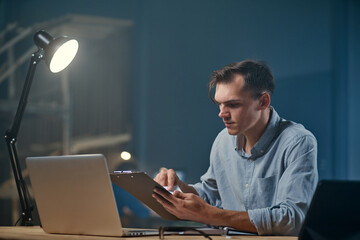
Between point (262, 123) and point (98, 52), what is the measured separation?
3386 millimetres

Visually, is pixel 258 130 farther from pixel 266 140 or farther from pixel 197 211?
pixel 197 211

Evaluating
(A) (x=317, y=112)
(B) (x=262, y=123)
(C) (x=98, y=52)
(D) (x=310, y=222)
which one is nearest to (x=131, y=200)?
Answer: (C) (x=98, y=52)

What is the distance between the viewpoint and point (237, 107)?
1603 millimetres

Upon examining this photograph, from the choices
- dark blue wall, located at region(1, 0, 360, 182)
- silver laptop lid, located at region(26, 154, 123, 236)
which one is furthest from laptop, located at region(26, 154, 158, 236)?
dark blue wall, located at region(1, 0, 360, 182)

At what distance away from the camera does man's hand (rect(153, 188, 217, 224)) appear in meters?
1.20

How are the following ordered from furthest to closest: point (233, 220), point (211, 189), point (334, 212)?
point (211, 189), point (233, 220), point (334, 212)

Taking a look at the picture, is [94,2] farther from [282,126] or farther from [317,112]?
[282,126]

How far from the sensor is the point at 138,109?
4.79 meters

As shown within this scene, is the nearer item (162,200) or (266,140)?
(162,200)

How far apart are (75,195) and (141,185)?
0.60 ft

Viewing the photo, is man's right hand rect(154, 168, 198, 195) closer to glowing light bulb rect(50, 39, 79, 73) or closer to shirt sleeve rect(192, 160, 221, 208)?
shirt sleeve rect(192, 160, 221, 208)

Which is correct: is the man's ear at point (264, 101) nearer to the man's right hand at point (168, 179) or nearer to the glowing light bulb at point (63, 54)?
the man's right hand at point (168, 179)

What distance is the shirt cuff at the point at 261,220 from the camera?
1246 mm

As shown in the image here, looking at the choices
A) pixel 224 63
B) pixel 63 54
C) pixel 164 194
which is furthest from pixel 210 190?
pixel 224 63
